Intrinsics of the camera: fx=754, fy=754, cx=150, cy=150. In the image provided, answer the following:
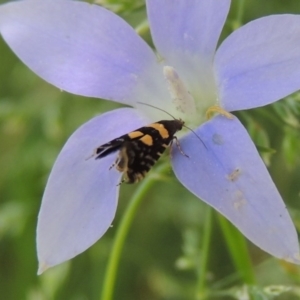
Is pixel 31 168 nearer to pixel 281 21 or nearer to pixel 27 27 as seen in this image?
pixel 27 27

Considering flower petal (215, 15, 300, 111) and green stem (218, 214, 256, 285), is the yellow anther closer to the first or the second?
flower petal (215, 15, 300, 111)

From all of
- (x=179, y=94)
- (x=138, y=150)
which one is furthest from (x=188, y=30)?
(x=138, y=150)

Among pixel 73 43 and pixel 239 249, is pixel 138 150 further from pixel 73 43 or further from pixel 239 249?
pixel 239 249

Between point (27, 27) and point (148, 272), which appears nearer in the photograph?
point (27, 27)

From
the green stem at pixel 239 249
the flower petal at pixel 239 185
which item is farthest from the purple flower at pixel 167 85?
the green stem at pixel 239 249

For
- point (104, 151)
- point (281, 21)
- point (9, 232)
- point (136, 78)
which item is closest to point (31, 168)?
point (9, 232)

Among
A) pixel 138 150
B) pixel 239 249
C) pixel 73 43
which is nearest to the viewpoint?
pixel 138 150
